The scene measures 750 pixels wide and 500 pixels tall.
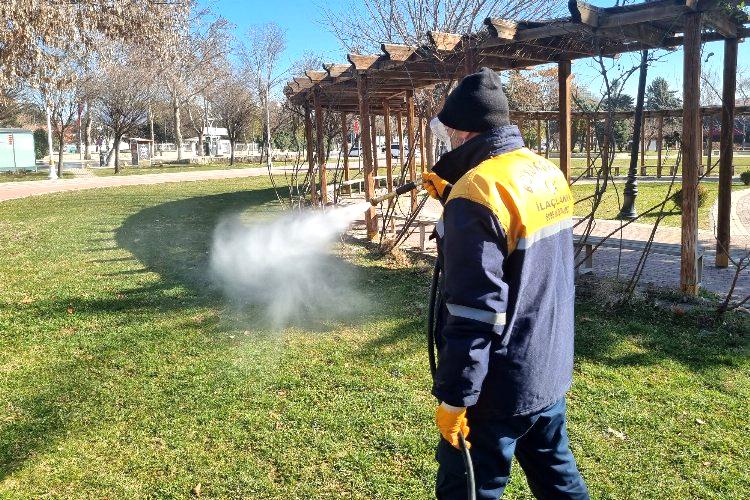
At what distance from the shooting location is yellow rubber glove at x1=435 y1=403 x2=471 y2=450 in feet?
6.12

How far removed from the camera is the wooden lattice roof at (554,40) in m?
5.62

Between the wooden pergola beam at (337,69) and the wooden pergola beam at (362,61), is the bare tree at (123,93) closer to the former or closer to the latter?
the wooden pergola beam at (337,69)

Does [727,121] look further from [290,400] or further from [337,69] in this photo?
[290,400]

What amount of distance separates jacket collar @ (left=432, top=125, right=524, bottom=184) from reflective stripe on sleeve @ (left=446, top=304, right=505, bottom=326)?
0.52m

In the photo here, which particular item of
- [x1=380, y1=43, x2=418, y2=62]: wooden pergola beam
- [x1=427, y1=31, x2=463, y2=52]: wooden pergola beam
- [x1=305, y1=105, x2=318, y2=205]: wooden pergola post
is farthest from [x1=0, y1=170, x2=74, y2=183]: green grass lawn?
[x1=427, y1=31, x2=463, y2=52]: wooden pergola beam

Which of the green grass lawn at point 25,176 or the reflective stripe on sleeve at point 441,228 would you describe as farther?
the green grass lawn at point 25,176

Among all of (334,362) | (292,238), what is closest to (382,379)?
(334,362)

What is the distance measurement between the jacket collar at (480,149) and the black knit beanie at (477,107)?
0.03 m

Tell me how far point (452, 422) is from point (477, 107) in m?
1.05

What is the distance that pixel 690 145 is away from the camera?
5.70m

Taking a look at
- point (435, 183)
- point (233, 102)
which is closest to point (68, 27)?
point (435, 183)

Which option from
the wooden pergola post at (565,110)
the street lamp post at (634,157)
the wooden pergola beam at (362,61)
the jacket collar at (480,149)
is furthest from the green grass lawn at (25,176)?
the jacket collar at (480,149)

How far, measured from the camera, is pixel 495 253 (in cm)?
177

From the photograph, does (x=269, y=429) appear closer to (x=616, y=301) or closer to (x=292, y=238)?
(x=616, y=301)
